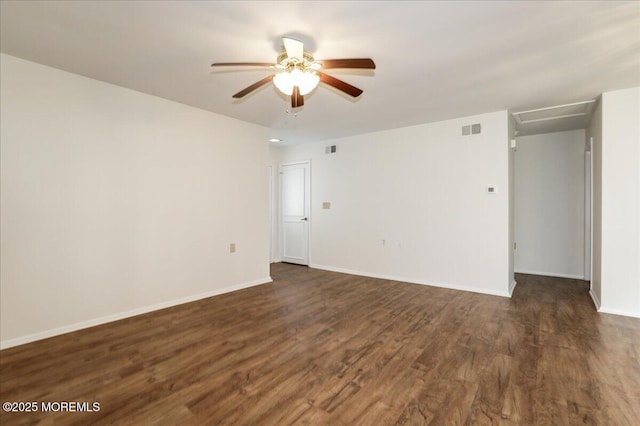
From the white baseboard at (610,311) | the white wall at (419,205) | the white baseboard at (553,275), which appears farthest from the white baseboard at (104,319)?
the white baseboard at (553,275)

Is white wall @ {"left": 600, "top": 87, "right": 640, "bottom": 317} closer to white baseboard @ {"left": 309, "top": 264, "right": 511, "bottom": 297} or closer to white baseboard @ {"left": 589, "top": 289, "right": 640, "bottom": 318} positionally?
white baseboard @ {"left": 589, "top": 289, "right": 640, "bottom": 318}

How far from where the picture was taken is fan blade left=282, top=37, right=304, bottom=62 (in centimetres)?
200

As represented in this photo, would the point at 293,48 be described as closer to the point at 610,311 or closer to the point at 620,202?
the point at 620,202

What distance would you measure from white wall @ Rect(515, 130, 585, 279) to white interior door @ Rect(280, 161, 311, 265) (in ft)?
13.5

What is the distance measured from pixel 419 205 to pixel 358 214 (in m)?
1.13

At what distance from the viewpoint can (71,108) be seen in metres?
2.93

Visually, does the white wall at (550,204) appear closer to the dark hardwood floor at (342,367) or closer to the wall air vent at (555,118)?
the wall air vent at (555,118)

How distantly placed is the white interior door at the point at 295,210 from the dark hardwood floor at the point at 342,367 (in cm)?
269

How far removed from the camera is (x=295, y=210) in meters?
6.40

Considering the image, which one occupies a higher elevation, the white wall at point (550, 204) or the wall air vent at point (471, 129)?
the wall air vent at point (471, 129)

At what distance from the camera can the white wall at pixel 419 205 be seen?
163 inches

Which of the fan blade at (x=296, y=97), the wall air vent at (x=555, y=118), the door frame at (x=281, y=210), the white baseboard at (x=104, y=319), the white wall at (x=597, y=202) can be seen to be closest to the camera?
the fan blade at (x=296, y=97)

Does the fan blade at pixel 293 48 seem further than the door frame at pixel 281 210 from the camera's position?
No

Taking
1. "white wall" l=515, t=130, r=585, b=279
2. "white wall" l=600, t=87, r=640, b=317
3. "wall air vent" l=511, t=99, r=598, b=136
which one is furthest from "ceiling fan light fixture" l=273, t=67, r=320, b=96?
"white wall" l=515, t=130, r=585, b=279
